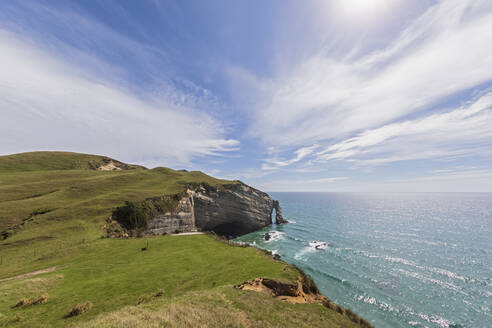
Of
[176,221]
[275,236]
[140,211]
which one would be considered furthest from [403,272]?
[140,211]

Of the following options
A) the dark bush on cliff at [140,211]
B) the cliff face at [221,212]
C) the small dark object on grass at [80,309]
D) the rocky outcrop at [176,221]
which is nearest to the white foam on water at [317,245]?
the cliff face at [221,212]

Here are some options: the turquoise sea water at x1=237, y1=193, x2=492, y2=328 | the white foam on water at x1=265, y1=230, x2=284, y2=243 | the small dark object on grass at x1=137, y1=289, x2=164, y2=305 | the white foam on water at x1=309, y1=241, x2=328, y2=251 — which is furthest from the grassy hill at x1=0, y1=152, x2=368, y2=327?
the white foam on water at x1=265, y1=230, x2=284, y2=243

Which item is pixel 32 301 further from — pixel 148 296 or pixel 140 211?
pixel 140 211

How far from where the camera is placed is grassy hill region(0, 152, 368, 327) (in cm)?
1238

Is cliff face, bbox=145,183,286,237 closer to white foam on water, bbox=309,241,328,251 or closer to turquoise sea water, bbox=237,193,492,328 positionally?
turquoise sea water, bbox=237,193,492,328

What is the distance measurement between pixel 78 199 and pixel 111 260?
110ft

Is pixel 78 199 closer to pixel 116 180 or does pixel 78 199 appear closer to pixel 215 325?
pixel 116 180

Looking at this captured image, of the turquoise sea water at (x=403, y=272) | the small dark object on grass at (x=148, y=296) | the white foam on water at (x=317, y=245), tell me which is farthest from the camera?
the white foam on water at (x=317, y=245)

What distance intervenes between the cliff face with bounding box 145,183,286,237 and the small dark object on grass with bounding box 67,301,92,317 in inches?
1438

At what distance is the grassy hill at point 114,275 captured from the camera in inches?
487

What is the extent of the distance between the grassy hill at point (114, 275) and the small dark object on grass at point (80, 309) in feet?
1.03

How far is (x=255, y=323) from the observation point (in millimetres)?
11531

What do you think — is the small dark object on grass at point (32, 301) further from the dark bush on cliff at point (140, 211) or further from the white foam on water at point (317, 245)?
the white foam on water at point (317, 245)

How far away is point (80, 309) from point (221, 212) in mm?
59487
